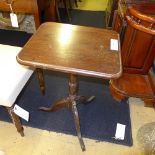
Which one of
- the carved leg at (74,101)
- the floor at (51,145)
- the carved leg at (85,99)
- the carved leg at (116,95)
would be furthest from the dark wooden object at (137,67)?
the carved leg at (74,101)

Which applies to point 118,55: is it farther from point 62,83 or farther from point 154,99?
point 62,83

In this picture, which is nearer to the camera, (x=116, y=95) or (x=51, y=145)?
(x=51, y=145)

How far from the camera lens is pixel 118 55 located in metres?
1.13

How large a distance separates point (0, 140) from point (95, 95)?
0.92m

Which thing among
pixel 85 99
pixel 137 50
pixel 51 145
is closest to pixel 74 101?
pixel 85 99

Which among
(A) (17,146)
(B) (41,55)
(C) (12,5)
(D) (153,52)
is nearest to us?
(B) (41,55)

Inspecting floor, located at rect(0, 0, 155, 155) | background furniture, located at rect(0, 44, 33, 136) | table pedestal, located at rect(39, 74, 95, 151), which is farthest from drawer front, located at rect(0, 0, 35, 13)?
floor, located at rect(0, 0, 155, 155)

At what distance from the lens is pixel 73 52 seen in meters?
1.13

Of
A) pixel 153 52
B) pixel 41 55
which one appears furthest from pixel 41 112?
pixel 153 52

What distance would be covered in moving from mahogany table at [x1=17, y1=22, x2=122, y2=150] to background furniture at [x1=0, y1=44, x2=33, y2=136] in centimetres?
21

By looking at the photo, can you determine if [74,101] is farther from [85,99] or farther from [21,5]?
[21,5]

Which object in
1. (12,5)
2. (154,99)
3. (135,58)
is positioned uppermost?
(12,5)

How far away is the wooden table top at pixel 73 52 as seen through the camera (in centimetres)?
102

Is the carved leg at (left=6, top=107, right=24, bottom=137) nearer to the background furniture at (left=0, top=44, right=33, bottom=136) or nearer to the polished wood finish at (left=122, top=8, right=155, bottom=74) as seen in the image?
the background furniture at (left=0, top=44, right=33, bottom=136)
